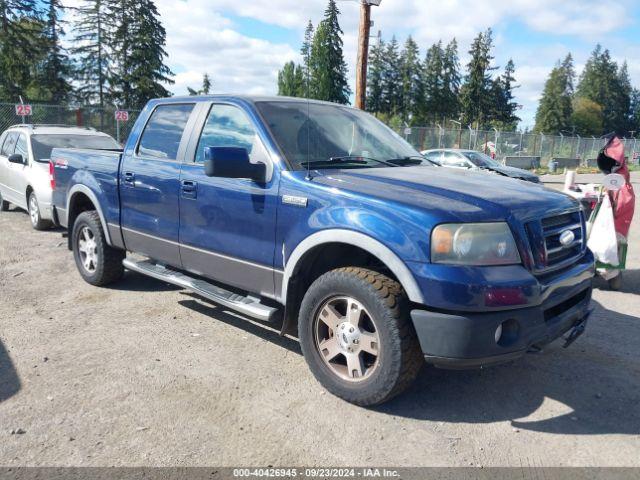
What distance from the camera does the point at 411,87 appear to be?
89500 millimetres

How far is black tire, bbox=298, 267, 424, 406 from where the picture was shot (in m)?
3.12

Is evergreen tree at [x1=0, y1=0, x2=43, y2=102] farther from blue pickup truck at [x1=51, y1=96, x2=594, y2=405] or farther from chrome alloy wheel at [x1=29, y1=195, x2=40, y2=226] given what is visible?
blue pickup truck at [x1=51, y1=96, x2=594, y2=405]

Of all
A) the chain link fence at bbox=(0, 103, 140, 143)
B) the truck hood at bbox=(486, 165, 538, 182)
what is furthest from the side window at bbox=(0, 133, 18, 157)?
the truck hood at bbox=(486, 165, 538, 182)

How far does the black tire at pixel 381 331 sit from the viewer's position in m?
3.12

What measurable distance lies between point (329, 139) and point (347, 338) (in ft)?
5.33

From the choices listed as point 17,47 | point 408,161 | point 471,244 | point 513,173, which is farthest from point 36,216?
point 17,47

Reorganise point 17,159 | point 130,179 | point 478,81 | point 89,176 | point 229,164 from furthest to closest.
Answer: point 478,81, point 17,159, point 89,176, point 130,179, point 229,164

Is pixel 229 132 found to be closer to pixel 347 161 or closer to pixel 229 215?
pixel 229 215

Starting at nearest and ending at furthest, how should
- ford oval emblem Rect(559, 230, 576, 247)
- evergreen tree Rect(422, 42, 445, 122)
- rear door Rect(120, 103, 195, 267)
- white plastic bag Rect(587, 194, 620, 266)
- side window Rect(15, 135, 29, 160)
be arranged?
ford oval emblem Rect(559, 230, 576, 247)
rear door Rect(120, 103, 195, 267)
white plastic bag Rect(587, 194, 620, 266)
side window Rect(15, 135, 29, 160)
evergreen tree Rect(422, 42, 445, 122)

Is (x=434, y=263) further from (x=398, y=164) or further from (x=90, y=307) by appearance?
(x=90, y=307)

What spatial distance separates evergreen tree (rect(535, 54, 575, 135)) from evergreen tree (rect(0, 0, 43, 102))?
82.1 metres

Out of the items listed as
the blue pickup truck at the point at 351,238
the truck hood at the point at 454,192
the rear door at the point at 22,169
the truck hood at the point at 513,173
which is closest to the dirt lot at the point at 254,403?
the blue pickup truck at the point at 351,238

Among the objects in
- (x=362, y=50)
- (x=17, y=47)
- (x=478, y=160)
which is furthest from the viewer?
(x=17, y=47)

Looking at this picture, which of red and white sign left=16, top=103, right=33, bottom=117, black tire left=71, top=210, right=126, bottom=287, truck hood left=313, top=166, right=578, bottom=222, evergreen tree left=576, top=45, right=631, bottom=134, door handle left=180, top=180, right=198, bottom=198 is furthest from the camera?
evergreen tree left=576, top=45, right=631, bottom=134
